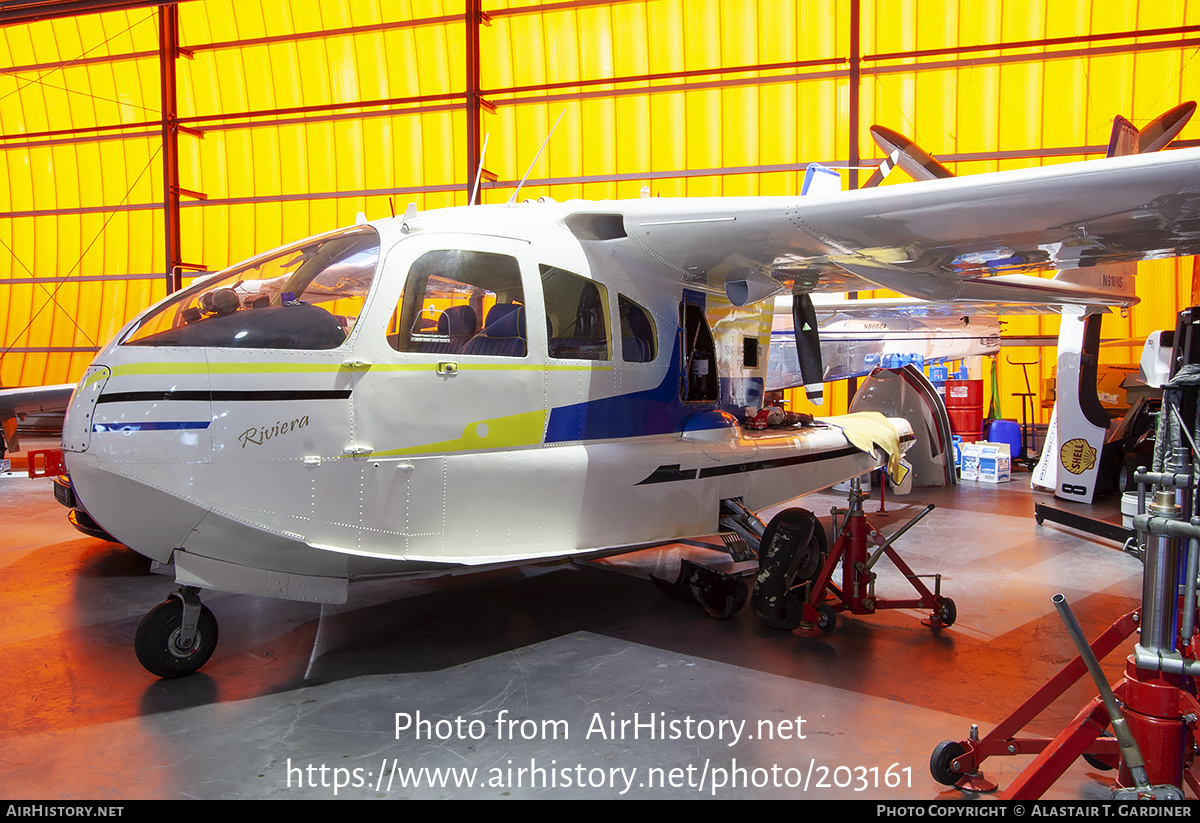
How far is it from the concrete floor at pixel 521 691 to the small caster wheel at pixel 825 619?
0.09m

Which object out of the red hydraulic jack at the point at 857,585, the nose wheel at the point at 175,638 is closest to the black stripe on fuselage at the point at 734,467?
the red hydraulic jack at the point at 857,585

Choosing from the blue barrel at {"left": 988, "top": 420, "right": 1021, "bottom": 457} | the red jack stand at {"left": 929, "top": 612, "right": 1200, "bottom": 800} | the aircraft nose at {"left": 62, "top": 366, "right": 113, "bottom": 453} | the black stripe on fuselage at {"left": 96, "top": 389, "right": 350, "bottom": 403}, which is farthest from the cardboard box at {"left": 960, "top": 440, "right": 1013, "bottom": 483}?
the aircraft nose at {"left": 62, "top": 366, "right": 113, "bottom": 453}

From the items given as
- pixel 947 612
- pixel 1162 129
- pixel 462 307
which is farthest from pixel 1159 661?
pixel 1162 129

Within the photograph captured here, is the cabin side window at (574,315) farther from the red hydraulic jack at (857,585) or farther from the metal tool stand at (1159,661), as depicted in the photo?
the metal tool stand at (1159,661)

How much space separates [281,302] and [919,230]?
3.81 metres

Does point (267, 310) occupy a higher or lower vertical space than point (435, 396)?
higher

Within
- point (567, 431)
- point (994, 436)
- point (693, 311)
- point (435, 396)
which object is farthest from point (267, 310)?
point (994, 436)

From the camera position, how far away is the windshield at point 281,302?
4.21 meters

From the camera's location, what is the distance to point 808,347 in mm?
6543

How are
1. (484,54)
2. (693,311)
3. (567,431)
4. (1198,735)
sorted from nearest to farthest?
(1198,735), (567,431), (693,311), (484,54)

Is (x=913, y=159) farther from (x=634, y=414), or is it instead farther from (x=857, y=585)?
(x=857, y=585)
